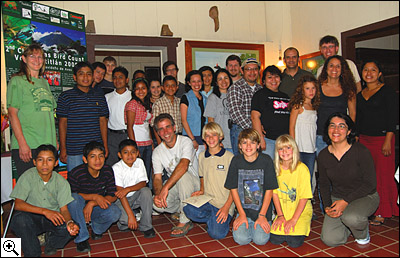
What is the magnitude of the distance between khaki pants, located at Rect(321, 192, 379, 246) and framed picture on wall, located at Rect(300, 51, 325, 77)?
3.87 metres

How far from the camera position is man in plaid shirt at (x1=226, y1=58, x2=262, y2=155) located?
3488 mm

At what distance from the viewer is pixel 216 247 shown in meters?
2.72

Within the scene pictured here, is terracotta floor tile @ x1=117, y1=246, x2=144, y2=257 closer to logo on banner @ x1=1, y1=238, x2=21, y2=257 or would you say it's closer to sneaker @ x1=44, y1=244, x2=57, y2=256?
sneaker @ x1=44, y1=244, x2=57, y2=256

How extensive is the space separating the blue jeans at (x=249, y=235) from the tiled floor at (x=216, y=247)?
4 cm

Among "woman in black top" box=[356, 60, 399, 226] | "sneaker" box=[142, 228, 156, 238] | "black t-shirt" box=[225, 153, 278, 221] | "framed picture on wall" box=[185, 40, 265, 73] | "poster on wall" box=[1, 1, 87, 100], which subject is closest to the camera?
"black t-shirt" box=[225, 153, 278, 221]

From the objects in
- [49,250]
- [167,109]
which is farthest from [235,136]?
[49,250]

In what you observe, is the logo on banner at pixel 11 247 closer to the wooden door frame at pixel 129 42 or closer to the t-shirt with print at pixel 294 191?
the t-shirt with print at pixel 294 191

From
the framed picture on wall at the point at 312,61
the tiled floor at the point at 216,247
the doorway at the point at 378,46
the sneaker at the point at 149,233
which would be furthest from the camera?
the framed picture on wall at the point at 312,61

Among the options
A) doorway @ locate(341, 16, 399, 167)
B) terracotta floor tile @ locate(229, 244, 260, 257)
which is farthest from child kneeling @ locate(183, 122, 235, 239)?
doorway @ locate(341, 16, 399, 167)

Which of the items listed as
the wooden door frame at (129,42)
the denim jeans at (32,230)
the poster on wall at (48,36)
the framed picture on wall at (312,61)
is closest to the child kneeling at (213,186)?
the denim jeans at (32,230)

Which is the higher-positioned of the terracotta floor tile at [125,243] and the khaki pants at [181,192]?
the khaki pants at [181,192]

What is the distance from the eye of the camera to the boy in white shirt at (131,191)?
3.06 metres

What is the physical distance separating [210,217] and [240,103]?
1.24m

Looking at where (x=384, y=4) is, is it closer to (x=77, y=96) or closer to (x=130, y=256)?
(x=77, y=96)
